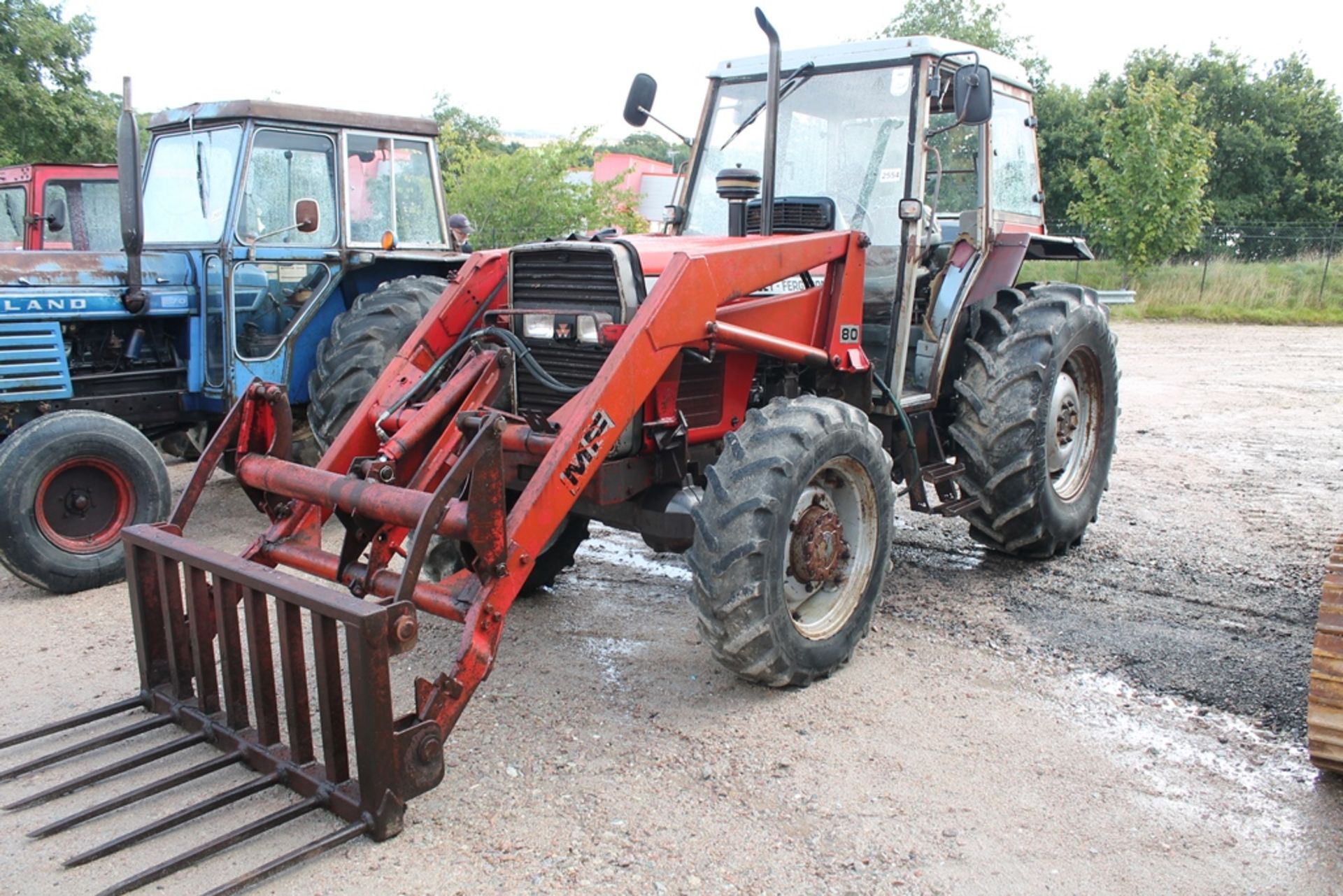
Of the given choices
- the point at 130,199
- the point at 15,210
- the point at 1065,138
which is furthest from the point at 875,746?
the point at 1065,138

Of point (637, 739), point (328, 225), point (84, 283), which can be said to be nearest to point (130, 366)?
point (84, 283)

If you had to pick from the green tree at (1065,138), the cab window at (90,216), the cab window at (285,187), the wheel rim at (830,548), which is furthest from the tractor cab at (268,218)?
the green tree at (1065,138)

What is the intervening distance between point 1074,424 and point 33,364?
590 centimetres

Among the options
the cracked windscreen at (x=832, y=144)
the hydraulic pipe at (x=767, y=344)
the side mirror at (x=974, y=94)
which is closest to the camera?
the hydraulic pipe at (x=767, y=344)

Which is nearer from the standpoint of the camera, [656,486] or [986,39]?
[656,486]

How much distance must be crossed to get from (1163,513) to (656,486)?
13.3 ft

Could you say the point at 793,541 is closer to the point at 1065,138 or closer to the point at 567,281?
the point at 567,281

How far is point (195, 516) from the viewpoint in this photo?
23.1 feet

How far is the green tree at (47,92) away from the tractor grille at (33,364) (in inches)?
491

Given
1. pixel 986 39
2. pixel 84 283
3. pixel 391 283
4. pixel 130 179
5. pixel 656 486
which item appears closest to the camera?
pixel 656 486

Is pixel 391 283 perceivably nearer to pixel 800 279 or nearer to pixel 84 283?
pixel 84 283

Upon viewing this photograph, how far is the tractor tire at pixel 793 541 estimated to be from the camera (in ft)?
12.5

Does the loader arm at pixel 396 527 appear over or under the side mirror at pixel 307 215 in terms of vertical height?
under

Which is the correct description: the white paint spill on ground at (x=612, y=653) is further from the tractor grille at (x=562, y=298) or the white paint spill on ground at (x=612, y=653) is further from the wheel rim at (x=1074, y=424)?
the wheel rim at (x=1074, y=424)
